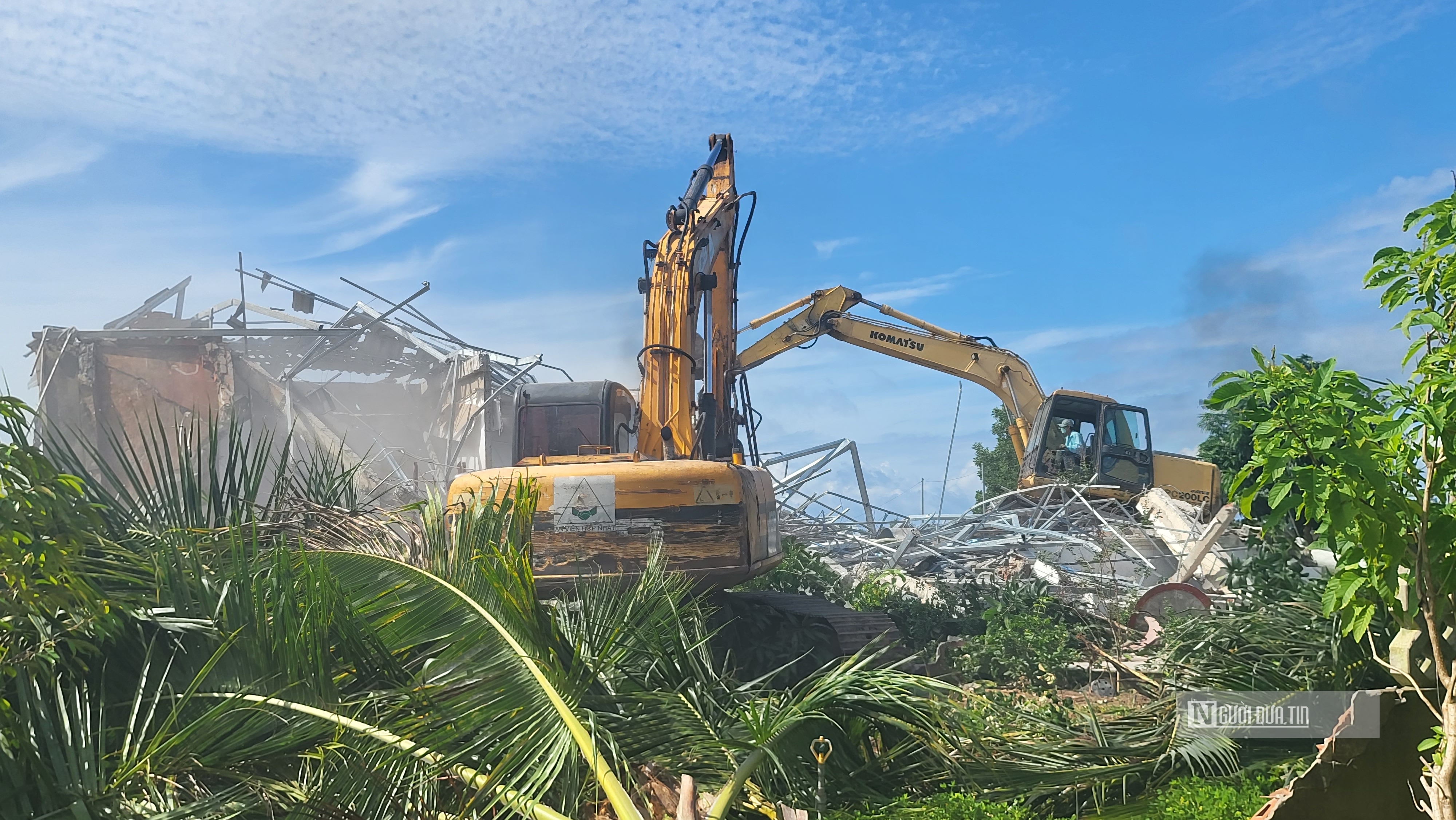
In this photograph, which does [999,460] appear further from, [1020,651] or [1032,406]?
[1020,651]

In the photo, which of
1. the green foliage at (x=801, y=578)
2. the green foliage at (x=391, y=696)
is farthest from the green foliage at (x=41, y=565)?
the green foliage at (x=801, y=578)

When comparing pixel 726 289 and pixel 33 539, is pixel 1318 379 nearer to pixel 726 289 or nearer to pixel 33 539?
pixel 33 539

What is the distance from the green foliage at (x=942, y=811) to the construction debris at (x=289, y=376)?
18510 millimetres

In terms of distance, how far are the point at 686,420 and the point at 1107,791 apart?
659cm

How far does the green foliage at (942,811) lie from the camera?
4883mm

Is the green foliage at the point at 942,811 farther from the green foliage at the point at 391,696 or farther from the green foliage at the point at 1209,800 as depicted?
the green foliage at the point at 1209,800

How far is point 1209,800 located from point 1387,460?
1.76 meters

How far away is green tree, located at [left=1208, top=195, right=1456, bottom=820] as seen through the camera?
3.96 m

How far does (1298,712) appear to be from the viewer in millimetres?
5484

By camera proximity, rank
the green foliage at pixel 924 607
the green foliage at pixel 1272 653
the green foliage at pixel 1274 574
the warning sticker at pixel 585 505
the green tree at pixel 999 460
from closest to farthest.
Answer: the green foliage at pixel 1272 653 → the green foliage at pixel 1274 574 → the warning sticker at pixel 585 505 → the green foliage at pixel 924 607 → the green tree at pixel 999 460

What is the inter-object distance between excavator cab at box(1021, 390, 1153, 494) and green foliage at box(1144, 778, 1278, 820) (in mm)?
14956

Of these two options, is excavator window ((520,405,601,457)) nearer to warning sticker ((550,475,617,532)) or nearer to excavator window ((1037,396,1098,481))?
warning sticker ((550,475,617,532))

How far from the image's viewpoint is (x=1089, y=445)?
20.3 metres

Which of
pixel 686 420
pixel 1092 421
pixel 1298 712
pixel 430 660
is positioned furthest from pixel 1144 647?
pixel 1092 421
